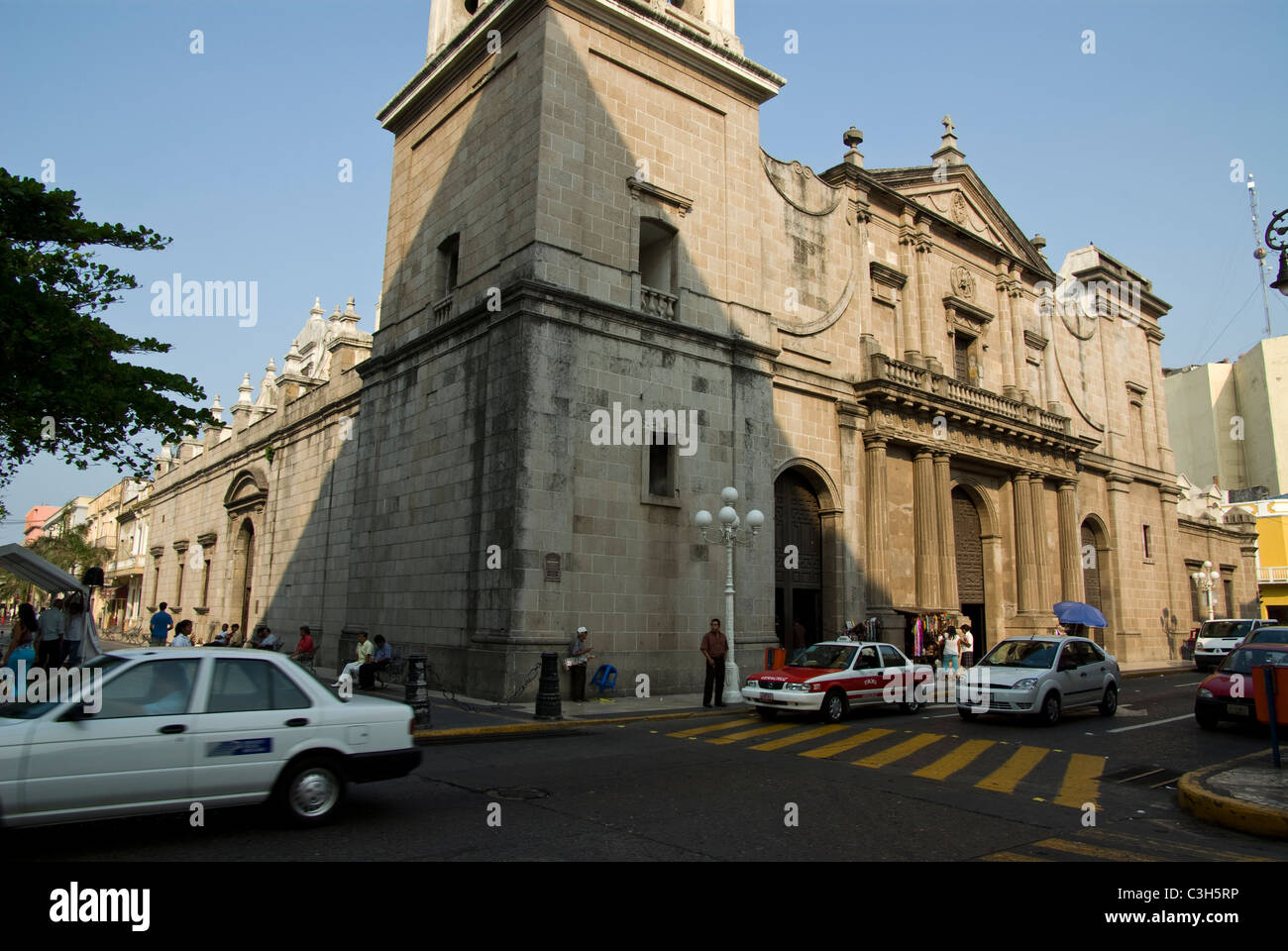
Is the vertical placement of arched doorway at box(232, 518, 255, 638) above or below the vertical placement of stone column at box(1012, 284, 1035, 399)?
below

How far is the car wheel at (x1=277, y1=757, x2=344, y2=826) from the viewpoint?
6.77 meters

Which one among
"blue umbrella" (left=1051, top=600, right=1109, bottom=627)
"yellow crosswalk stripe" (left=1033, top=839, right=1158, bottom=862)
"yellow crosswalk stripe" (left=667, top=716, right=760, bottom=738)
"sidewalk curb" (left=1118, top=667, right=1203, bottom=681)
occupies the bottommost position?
"sidewalk curb" (left=1118, top=667, right=1203, bottom=681)

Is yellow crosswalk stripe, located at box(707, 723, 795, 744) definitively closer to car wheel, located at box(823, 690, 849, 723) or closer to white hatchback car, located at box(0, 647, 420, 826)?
car wheel, located at box(823, 690, 849, 723)

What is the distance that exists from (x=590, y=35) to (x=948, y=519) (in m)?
18.1

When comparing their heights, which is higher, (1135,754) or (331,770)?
(331,770)

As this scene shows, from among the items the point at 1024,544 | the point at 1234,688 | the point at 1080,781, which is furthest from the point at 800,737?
the point at 1024,544

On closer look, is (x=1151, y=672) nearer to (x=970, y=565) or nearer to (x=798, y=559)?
(x=970, y=565)

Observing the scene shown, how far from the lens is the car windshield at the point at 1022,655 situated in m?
15.7

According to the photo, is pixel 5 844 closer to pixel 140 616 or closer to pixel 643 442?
pixel 643 442

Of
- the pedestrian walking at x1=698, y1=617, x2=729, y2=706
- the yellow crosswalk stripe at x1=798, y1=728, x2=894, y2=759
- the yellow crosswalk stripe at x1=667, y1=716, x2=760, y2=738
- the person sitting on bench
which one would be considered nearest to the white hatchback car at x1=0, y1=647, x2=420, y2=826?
the yellow crosswalk stripe at x1=798, y1=728, x2=894, y2=759

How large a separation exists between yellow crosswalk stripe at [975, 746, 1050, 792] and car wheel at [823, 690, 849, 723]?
3.47 m

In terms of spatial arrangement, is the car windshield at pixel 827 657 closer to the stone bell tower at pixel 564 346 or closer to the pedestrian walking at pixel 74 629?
the stone bell tower at pixel 564 346

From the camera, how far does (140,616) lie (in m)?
50.8
